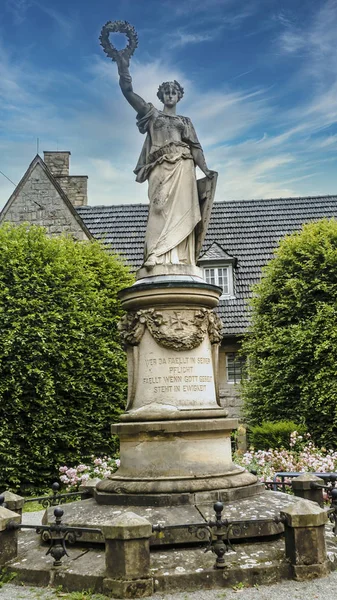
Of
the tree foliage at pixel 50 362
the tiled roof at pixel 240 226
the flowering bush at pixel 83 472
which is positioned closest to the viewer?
the flowering bush at pixel 83 472

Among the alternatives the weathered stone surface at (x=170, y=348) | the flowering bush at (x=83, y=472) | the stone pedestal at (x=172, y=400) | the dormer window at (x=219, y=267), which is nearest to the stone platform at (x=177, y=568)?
the stone pedestal at (x=172, y=400)

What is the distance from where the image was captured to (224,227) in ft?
75.1

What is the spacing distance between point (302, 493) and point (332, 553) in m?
2.12

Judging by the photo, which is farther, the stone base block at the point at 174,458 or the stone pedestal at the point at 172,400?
the stone pedestal at the point at 172,400

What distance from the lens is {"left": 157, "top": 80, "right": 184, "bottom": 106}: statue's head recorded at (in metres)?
8.75

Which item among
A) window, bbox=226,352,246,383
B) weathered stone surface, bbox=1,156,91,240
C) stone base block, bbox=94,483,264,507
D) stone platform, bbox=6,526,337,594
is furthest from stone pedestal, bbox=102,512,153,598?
weathered stone surface, bbox=1,156,91,240

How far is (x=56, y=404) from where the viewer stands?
1403 cm

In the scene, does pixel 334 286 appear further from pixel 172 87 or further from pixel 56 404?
pixel 172 87

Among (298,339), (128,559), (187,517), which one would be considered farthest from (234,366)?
(128,559)

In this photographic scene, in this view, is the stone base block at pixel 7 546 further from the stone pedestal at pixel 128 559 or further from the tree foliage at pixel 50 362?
the tree foliage at pixel 50 362

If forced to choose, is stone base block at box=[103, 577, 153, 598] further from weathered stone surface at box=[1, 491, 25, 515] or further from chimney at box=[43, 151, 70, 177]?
chimney at box=[43, 151, 70, 177]

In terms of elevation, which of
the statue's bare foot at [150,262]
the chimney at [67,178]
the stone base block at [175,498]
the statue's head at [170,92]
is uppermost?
the chimney at [67,178]

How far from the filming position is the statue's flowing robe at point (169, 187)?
8219mm

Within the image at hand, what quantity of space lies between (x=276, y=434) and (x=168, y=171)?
7.89 m
